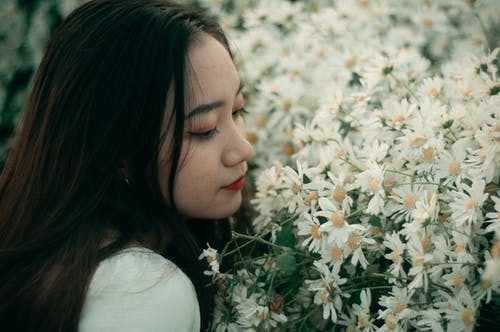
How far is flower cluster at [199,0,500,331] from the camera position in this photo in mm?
905

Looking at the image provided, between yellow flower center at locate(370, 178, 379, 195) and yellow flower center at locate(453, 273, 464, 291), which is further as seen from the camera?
yellow flower center at locate(370, 178, 379, 195)

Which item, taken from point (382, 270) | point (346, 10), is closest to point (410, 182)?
point (382, 270)

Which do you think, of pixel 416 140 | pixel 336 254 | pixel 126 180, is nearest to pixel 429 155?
pixel 416 140

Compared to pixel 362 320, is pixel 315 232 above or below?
above

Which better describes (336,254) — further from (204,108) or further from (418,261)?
(204,108)

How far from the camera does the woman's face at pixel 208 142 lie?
104 cm

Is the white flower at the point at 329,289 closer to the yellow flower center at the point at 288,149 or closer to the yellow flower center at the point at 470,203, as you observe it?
the yellow flower center at the point at 470,203

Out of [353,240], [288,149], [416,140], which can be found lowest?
[288,149]

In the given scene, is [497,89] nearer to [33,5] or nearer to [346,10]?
[346,10]

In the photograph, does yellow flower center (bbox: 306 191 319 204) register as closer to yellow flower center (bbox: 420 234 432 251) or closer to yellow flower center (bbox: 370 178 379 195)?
yellow flower center (bbox: 370 178 379 195)

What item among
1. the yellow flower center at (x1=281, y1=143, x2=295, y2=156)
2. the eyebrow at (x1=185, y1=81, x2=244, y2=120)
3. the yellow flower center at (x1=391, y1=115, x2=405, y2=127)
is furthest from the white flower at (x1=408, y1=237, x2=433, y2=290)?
the yellow flower center at (x1=281, y1=143, x2=295, y2=156)

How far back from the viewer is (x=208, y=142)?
3.49 ft

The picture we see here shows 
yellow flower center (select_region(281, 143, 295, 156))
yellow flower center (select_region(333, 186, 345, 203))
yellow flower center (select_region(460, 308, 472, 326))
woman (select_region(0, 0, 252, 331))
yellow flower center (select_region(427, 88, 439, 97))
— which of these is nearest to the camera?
yellow flower center (select_region(460, 308, 472, 326))

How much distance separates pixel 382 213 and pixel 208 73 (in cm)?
46
